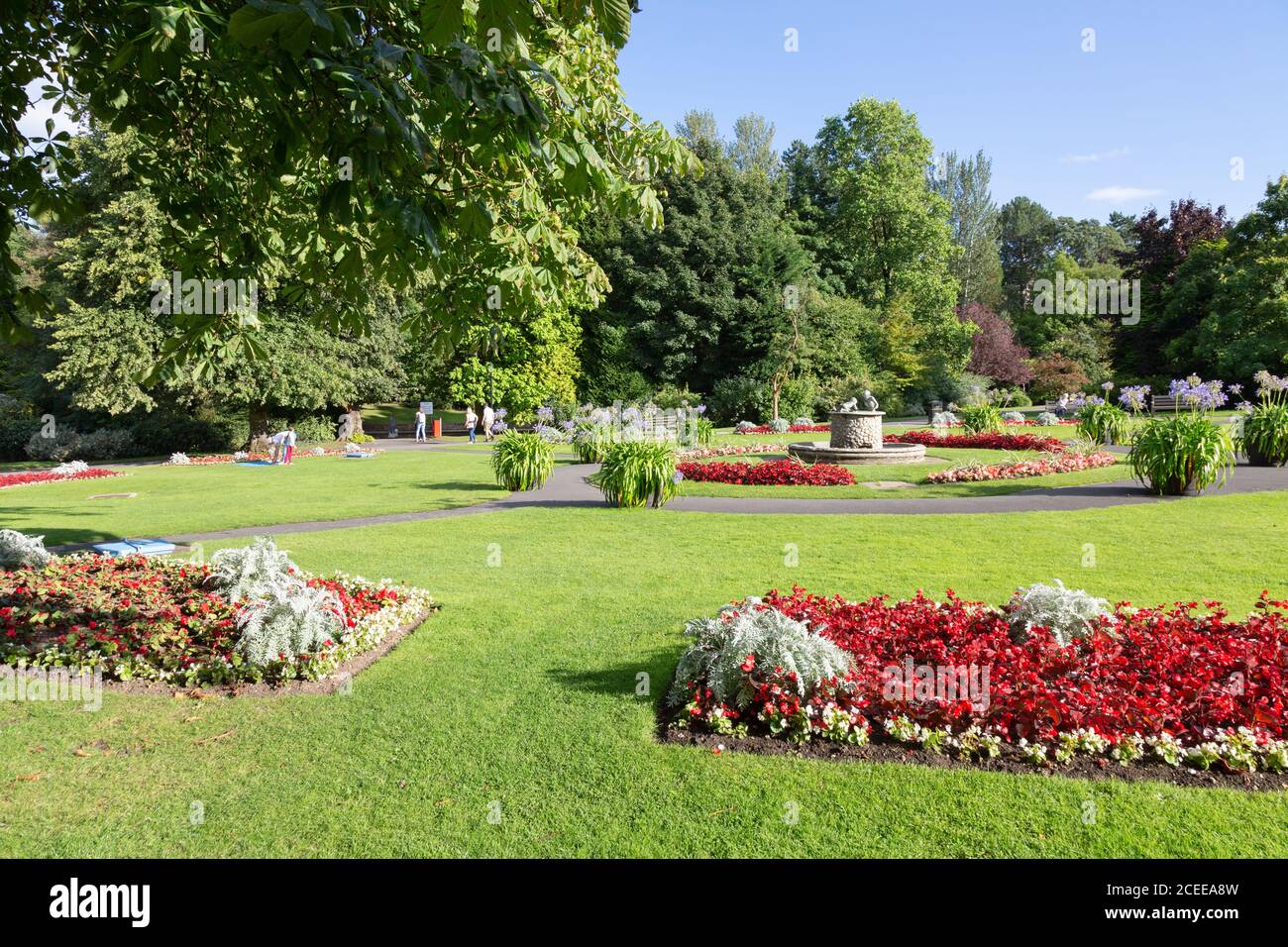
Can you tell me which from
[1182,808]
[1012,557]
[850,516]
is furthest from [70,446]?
[1182,808]

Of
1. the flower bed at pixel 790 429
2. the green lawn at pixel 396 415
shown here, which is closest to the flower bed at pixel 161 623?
the flower bed at pixel 790 429

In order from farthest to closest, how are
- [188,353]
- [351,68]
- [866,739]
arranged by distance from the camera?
[188,353] < [866,739] < [351,68]

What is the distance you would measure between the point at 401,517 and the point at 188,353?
28.7ft

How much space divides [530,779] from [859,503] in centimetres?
1060

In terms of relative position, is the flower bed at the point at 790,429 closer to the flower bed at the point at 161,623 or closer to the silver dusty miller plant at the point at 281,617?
the flower bed at the point at 161,623

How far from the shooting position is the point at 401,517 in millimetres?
13320

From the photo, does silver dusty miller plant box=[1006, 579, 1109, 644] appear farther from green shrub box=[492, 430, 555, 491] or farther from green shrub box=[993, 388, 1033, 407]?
green shrub box=[993, 388, 1033, 407]

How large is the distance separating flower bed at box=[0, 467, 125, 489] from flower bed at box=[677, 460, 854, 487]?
1695 cm

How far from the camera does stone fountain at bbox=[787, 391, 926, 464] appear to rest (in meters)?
20.4

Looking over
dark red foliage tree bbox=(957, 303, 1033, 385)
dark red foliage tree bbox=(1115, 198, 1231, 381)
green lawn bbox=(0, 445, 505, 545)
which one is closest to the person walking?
green lawn bbox=(0, 445, 505, 545)

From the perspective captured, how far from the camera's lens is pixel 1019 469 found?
16750mm
